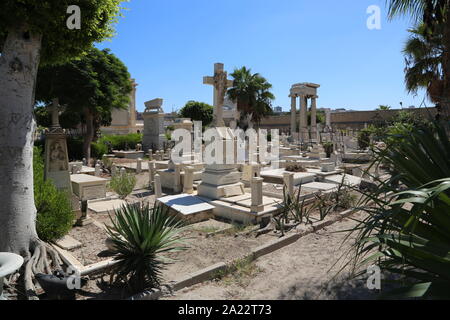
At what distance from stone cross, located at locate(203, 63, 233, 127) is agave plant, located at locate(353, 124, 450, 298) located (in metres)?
6.71

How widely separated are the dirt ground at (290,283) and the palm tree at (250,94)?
88.7 feet

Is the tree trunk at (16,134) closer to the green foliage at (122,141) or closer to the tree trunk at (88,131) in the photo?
the tree trunk at (88,131)

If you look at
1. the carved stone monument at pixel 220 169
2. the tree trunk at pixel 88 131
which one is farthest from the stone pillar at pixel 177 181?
the tree trunk at pixel 88 131

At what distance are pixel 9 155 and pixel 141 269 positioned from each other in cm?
236

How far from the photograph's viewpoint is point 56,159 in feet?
21.6

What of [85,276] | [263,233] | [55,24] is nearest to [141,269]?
[85,276]

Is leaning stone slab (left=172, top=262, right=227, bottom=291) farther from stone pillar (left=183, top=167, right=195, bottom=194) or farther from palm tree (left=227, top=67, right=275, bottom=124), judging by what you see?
palm tree (left=227, top=67, right=275, bottom=124)

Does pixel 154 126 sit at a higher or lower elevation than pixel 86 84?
lower

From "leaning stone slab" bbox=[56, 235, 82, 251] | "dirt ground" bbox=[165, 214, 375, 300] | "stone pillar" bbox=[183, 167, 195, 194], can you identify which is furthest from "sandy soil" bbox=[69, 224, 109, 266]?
"stone pillar" bbox=[183, 167, 195, 194]

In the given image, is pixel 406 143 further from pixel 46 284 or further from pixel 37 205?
pixel 37 205

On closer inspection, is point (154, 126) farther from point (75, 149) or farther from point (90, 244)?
point (90, 244)

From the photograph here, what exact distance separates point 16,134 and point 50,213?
Result: 5.26 feet

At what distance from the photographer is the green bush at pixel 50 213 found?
16.0ft

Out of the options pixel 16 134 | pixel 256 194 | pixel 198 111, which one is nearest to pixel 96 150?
pixel 256 194
